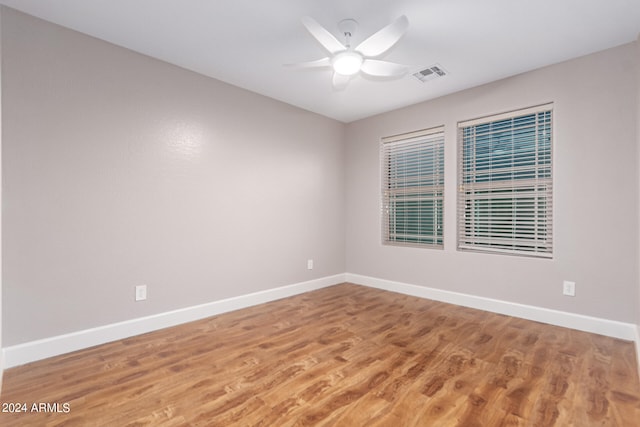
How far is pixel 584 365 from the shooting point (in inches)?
84.1

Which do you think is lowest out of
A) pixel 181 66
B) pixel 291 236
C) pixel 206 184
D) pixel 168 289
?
pixel 168 289

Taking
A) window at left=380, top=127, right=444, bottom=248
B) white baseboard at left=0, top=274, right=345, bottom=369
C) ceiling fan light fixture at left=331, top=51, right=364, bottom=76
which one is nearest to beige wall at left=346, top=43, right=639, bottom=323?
window at left=380, top=127, right=444, bottom=248

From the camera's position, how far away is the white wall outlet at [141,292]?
271cm

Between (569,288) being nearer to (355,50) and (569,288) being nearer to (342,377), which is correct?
(342,377)

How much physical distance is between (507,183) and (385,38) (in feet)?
7.04

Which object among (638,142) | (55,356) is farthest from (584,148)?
→ (55,356)

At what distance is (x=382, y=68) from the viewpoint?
2.40 metres

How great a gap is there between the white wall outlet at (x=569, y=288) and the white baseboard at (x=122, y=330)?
114 inches

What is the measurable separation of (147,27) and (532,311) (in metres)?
4.21

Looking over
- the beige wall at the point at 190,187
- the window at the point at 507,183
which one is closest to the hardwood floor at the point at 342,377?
the beige wall at the point at 190,187

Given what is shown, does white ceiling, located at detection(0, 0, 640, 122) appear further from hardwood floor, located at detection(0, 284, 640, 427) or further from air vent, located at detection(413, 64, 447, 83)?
hardwood floor, located at detection(0, 284, 640, 427)

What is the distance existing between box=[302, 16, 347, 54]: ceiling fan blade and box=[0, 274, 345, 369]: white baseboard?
2.62 meters

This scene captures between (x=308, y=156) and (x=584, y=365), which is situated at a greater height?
(x=308, y=156)

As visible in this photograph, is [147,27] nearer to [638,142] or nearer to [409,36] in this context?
[409,36]
